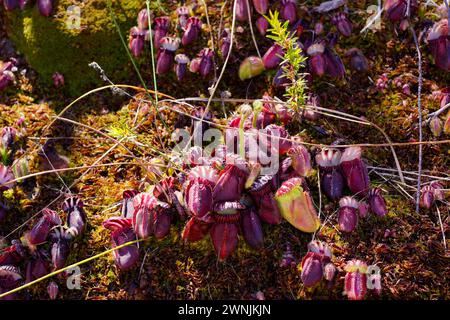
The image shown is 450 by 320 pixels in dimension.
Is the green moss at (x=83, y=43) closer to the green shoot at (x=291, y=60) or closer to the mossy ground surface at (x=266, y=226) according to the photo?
the mossy ground surface at (x=266, y=226)

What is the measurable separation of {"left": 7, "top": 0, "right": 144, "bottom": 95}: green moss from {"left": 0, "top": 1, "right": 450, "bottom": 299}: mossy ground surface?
11 mm

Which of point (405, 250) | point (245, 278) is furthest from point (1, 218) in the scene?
point (405, 250)

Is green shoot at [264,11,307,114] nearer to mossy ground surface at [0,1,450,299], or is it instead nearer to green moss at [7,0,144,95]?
mossy ground surface at [0,1,450,299]

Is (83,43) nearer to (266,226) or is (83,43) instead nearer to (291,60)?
(291,60)

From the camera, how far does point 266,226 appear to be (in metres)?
2.11

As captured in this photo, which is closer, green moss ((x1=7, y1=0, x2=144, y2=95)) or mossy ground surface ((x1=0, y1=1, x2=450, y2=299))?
mossy ground surface ((x1=0, y1=1, x2=450, y2=299))

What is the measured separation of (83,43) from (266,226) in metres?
1.36

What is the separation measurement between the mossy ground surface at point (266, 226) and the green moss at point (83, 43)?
11mm

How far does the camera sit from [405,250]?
2037 millimetres

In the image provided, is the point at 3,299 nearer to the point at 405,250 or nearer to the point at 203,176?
the point at 203,176

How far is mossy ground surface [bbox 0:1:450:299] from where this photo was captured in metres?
2.04

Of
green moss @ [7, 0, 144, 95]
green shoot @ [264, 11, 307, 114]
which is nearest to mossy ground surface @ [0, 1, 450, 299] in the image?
green moss @ [7, 0, 144, 95]

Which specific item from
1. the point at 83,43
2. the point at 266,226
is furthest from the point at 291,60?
the point at 83,43

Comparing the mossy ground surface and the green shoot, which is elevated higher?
the green shoot
